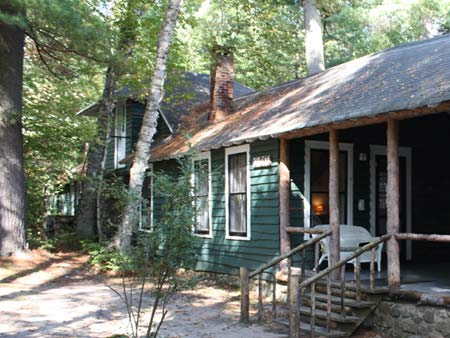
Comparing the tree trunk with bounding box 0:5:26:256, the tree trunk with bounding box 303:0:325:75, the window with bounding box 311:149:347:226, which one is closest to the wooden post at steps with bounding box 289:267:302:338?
the window with bounding box 311:149:347:226

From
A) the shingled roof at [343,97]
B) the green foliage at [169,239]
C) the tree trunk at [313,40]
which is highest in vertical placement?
the tree trunk at [313,40]

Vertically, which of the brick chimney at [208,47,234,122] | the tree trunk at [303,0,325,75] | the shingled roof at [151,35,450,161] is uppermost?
the tree trunk at [303,0,325,75]

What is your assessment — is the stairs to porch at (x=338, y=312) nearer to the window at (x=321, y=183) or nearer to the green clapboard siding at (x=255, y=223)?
the green clapboard siding at (x=255, y=223)

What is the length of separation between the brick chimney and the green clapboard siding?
7.81ft

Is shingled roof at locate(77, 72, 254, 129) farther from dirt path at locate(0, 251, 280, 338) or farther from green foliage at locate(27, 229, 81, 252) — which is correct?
dirt path at locate(0, 251, 280, 338)

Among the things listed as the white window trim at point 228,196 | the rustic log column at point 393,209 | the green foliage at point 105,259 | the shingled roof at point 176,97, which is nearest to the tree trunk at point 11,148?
the green foliage at point 105,259

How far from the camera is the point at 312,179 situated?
32.0 ft

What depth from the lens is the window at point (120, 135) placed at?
17312mm

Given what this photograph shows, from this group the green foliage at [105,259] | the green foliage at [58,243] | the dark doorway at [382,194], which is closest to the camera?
the dark doorway at [382,194]

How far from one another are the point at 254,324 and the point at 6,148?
7.72m

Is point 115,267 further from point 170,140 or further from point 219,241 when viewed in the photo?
point 170,140

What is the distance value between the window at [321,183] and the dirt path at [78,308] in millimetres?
2181

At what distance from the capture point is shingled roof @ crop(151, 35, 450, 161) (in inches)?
273

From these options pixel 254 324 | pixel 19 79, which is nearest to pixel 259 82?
pixel 19 79
